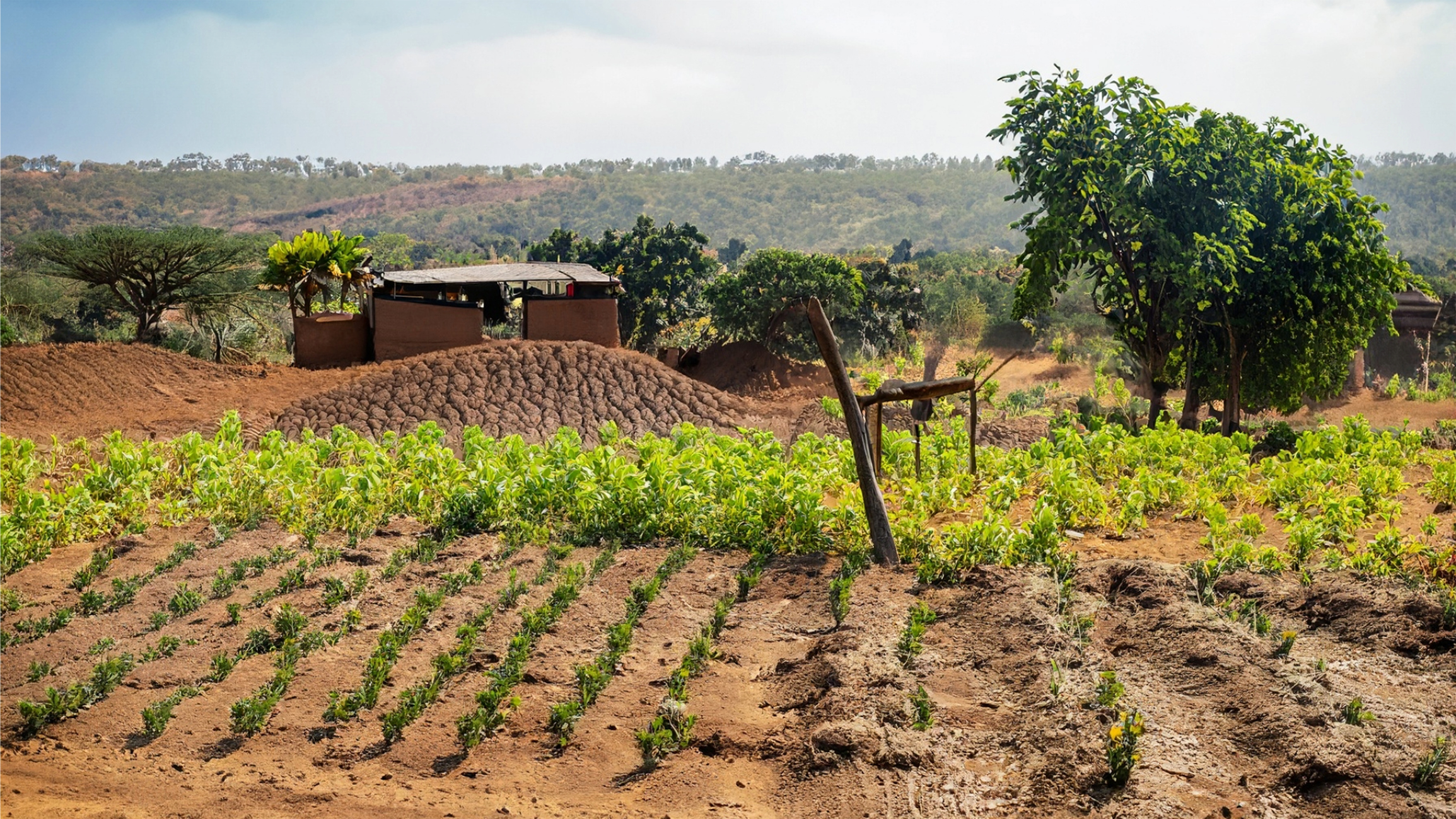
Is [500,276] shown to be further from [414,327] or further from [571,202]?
[571,202]

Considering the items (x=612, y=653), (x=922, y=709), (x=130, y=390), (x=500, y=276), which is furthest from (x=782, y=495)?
(x=500, y=276)

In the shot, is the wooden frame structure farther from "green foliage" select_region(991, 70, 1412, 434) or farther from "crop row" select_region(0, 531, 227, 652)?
"green foliage" select_region(991, 70, 1412, 434)

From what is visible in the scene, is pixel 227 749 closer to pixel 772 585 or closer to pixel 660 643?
pixel 660 643

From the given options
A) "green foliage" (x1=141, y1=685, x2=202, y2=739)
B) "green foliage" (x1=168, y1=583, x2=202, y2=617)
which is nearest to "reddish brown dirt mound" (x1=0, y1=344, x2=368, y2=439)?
"green foliage" (x1=168, y1=583, x2=202, y2=617)

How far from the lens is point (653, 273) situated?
24453 mm

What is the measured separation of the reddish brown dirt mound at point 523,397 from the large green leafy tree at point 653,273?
793 centimetres

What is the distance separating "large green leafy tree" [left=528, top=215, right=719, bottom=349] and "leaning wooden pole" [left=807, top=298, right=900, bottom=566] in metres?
17.2

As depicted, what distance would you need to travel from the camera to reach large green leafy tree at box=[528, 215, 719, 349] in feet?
79.9

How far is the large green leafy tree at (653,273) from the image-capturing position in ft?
79.9

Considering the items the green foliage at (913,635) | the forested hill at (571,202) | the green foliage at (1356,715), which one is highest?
the forested hill at (571,202)

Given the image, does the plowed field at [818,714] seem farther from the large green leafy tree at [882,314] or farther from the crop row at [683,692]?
the large green leafy tree at [882,314]

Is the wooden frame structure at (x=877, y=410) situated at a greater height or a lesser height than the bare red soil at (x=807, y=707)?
greater

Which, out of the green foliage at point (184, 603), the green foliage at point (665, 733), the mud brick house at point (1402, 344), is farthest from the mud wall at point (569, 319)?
the mud brick house at point (1402, 344)

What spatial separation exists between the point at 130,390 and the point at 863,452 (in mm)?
12310
